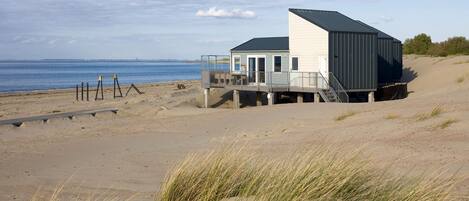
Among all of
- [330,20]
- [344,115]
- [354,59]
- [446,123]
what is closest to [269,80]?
[354,59]

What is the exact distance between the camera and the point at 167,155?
15812 mm

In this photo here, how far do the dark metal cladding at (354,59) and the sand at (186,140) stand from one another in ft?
17.3

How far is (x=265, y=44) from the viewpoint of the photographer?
34.4 m

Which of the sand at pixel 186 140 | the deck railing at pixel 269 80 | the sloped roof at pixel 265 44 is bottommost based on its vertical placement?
the sand at pixel 186 140

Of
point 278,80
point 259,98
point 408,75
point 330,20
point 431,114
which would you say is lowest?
point 259,98

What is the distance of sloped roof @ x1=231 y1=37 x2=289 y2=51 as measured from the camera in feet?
108

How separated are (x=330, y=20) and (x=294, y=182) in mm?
26911

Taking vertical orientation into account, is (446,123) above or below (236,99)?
above

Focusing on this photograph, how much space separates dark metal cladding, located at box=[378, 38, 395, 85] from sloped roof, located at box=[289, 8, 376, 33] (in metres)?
3.87

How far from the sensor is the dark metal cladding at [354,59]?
29.9 metres

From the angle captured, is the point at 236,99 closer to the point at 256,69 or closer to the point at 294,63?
the point at 256,69

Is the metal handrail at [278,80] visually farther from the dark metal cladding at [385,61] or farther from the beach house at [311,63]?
the dark metal cladding at [385,61]

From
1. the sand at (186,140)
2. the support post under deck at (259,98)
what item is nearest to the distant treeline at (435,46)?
the support post under deck at (259,98)

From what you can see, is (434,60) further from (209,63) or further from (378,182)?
(378,182)
